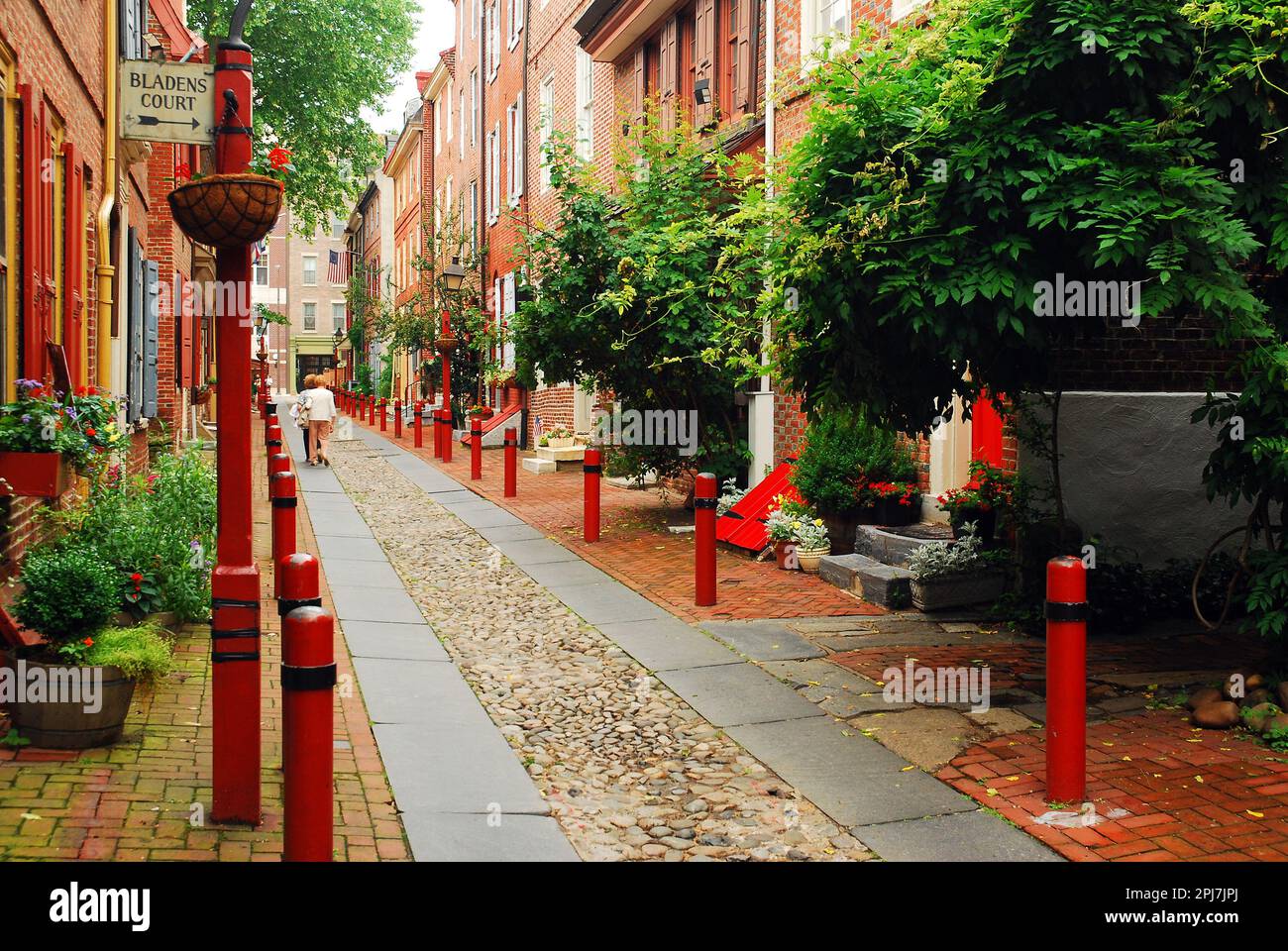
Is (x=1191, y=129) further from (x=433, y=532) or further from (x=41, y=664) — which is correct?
(x=433, y=532)

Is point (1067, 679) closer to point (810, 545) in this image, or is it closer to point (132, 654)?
point (132, 654)

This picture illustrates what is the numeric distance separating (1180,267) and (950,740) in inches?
91.9

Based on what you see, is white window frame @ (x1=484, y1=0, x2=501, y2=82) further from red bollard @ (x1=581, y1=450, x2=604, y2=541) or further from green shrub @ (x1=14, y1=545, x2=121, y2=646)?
green shrub @ (x1=14, y1=545, x2=121, y2=646)

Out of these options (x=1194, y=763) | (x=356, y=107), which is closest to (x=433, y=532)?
(x=1194, y=763)

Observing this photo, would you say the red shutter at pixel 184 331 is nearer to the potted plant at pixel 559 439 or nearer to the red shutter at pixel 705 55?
the potted plant at pixel 559 439

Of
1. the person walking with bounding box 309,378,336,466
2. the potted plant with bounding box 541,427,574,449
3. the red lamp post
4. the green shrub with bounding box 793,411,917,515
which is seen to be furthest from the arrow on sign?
the potted plant with bounding box 541,427,574,449

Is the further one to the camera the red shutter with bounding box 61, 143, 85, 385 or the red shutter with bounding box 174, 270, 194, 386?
the red shutter with bounding box 174, 270, 194, 386

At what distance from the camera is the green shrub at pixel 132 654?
5.07 m

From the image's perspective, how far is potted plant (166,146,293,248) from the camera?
4.36 m

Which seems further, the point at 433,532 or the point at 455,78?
the point at 455,78

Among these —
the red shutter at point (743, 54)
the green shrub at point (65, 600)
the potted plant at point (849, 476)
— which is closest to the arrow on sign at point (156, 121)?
the green shrub at point (65, 600)

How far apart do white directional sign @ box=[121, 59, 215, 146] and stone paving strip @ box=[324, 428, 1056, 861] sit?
307 cm

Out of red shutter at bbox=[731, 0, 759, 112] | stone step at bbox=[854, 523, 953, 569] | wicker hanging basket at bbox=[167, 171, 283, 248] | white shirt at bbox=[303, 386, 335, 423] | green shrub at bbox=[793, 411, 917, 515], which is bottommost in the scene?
stone step at bbox=[854, 523, 953, 569]

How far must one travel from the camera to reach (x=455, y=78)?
34.3 m
